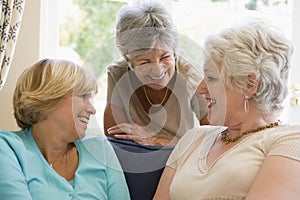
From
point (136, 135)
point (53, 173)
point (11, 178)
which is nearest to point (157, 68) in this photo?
point (136, 135)

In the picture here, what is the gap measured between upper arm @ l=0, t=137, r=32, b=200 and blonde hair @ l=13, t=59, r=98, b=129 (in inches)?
6.1

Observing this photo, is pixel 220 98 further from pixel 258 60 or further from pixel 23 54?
pixel 23 54

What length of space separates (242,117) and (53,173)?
635mm

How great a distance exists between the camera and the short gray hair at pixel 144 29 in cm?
178

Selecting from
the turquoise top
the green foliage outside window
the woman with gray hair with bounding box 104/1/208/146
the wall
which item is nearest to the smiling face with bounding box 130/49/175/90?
the woman with gray hair with bounding box 104/1/208/146

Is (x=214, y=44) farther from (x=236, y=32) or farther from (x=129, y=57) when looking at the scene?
(x=129, y=57)

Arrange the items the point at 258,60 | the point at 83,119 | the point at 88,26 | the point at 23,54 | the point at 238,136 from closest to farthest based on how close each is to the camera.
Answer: the point at 258,60, the point at 238,136, the point at 83,119, the point at 23,54, the point at 88,26

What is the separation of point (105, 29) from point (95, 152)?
1.20 meters

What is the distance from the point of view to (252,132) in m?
1.59

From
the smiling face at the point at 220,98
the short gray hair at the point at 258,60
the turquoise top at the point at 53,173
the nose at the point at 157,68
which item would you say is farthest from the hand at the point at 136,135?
the short gray hair at the point at 258,60

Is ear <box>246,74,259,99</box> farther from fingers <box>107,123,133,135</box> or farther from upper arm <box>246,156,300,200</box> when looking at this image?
fingers <box>107,123,133,135</box>

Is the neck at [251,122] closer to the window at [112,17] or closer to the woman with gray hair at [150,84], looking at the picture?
the woman with gray hair at [150,84]

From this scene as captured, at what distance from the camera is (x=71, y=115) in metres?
1.71

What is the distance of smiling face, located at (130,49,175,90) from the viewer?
5.86ft
